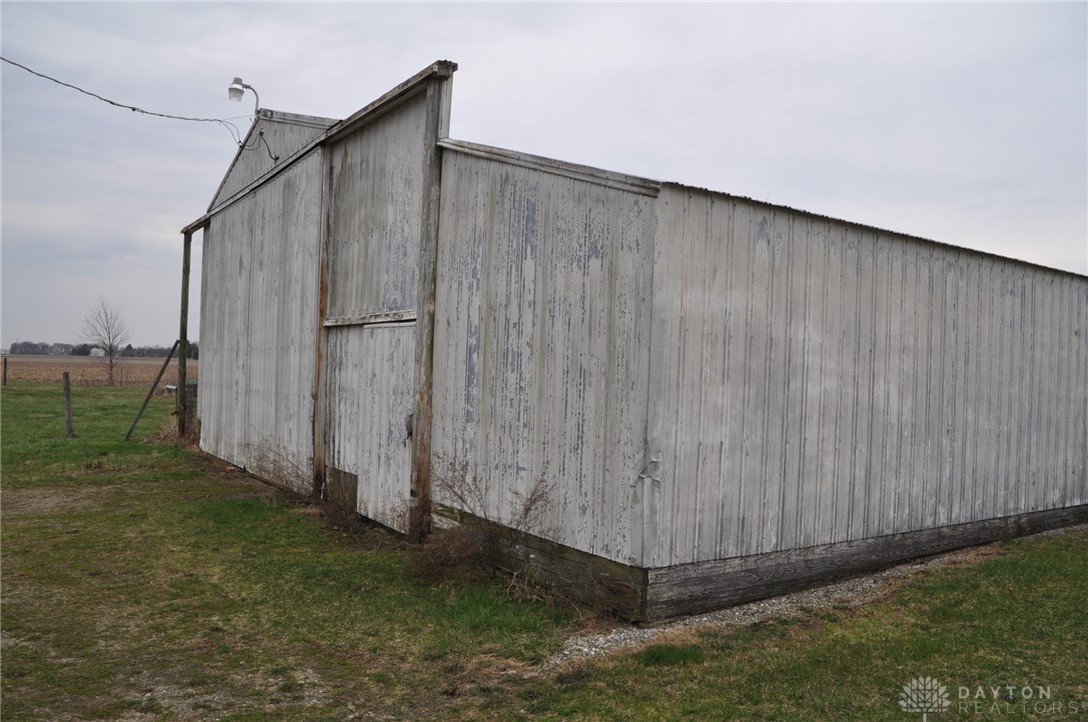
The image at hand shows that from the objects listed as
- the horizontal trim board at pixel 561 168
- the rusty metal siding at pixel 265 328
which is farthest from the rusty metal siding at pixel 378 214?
the horizontal trim board at pixel 561 168

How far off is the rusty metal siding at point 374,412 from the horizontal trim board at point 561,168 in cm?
200

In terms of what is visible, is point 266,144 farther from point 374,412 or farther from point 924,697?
point 924,697

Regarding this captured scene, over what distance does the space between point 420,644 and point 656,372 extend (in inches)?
98.1

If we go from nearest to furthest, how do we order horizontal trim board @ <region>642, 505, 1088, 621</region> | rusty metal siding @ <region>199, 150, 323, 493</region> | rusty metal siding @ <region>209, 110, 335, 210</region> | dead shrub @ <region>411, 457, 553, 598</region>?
horizontal trim board @ <region>642, 505, 1088, 621</region> < dead shrub @ <region>411, 457, 553, 598</region> < rusty metal siding @ <region>199, 150, 323, 493</region> < rusty metal siding @ <region>209, 110, 335, 210</region>

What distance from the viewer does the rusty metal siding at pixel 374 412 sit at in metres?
8.78

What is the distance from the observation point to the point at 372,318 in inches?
378

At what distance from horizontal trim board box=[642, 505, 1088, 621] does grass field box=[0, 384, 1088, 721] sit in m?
0.31

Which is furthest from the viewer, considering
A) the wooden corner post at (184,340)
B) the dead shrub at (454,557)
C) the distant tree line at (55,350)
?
the distant tree line at (55,350)

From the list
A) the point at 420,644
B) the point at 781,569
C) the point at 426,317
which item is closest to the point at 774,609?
the point at 781,569

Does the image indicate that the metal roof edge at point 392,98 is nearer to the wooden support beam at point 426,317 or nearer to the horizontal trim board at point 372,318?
the wooden support beam at point 426,317

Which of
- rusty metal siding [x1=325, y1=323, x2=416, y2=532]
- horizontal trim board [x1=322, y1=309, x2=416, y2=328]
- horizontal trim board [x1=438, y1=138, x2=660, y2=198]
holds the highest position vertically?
horizontal trim board [x1=438, y1=138, x2=660, y2=198]

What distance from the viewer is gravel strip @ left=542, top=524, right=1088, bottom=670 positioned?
5484 millimetres

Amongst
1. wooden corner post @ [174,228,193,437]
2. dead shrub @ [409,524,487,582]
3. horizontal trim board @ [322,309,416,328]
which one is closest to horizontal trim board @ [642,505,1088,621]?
dead shrub @ [409,524,487,582]

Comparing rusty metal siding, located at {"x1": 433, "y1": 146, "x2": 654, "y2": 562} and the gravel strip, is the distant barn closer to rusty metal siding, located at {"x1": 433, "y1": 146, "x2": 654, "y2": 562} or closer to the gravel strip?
rusty metal siding, located at {"x1": 433, "y1": 146, "x2": 654, "y2": 562}
